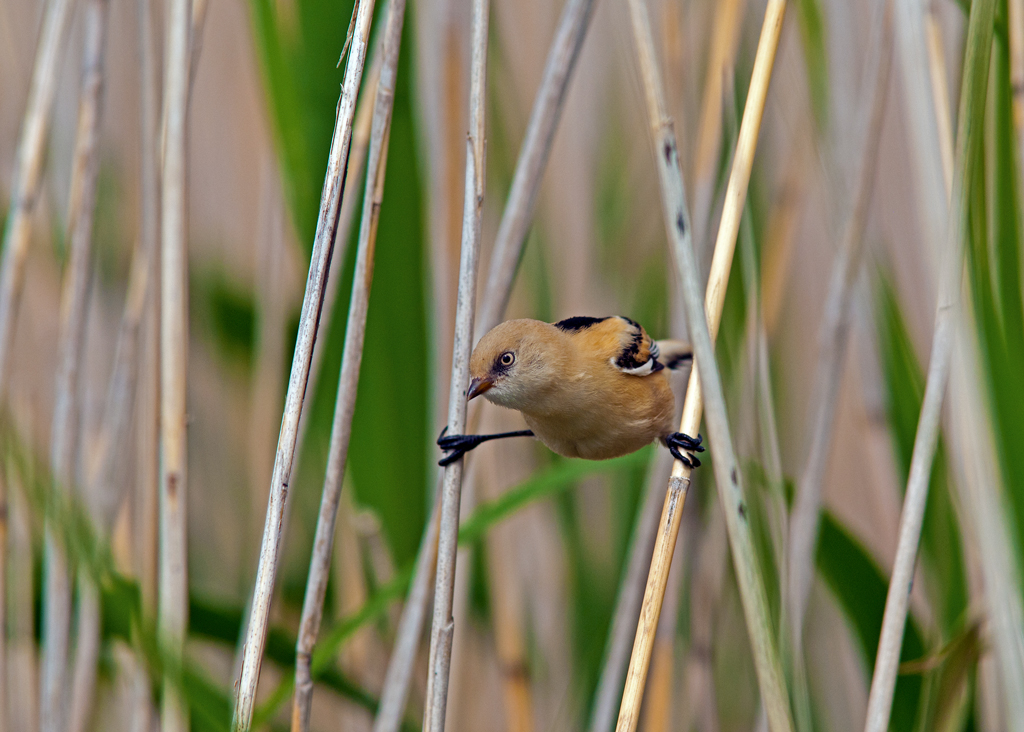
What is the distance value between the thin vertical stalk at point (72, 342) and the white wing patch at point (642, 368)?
1.16 meters

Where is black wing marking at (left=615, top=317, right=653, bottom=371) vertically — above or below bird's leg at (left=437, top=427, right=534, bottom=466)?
above

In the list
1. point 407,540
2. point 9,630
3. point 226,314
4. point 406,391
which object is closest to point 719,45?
point 406,391

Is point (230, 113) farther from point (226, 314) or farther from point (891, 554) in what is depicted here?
point (891, 554)

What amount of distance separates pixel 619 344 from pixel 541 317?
0.61m

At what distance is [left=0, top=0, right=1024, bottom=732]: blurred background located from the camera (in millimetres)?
1768

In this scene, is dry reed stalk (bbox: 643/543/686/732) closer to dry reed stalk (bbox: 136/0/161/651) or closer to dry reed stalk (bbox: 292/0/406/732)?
dry reed stalk (bbox: 292/0/406/732)

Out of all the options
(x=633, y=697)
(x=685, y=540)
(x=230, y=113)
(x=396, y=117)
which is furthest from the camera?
(x=230, y=113)

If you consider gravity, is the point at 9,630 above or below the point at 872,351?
below

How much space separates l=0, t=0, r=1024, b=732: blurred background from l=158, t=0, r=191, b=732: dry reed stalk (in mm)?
127

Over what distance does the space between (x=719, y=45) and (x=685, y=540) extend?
1.22m

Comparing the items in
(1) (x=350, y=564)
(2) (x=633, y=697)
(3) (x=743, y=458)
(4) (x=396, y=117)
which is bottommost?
(1) (x=350, y=564)

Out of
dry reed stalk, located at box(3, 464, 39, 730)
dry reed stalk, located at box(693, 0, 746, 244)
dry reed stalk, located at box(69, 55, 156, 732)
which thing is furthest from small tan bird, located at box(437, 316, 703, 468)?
dry reed stalk, located at box(3, 464, 39, 730)

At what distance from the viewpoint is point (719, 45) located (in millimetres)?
1765

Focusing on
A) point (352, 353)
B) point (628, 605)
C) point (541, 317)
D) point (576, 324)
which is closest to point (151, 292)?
point (352, 353)
